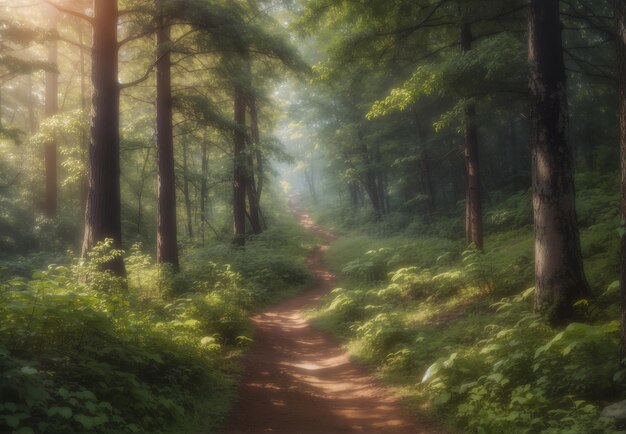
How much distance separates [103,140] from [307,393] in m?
6.87

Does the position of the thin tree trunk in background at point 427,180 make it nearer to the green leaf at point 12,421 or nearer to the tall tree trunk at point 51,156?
the tall tree trunk at point 51,156

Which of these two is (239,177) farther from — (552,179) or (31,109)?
(552,179)

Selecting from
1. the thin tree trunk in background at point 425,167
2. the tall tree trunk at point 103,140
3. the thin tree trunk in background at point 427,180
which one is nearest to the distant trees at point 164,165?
the tall tree trunk at point 103,140

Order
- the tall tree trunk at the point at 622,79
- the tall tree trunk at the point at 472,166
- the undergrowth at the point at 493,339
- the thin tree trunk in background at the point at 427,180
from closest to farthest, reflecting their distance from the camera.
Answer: the tall tree trunk at the point at 622,79, the undergrowth at the point at 493,339, the tall tree trunk at the point at 472,166, the thin tree trunk in background at the point at 427,180

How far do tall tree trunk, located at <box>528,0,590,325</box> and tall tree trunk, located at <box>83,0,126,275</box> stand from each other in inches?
328

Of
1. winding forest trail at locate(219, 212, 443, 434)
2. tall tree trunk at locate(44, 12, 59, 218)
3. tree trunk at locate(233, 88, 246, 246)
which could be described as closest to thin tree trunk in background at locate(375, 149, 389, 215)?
tree trunk at locate(233, 88, 246, 246)

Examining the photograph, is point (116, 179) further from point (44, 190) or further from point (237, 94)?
point (44, 190)

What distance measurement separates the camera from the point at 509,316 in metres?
7.61

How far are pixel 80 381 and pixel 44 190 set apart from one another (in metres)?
19.2

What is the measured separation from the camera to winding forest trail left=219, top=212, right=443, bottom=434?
5.79 m

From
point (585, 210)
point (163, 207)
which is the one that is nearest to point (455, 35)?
point (585, 210)

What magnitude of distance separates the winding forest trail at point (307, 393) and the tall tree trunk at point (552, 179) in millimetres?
3125

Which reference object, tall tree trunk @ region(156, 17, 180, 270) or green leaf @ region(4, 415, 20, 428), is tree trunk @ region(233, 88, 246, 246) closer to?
tall tree trunk @ region(156, 17, 180, 270)

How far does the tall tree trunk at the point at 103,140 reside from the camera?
9258 millimetres
